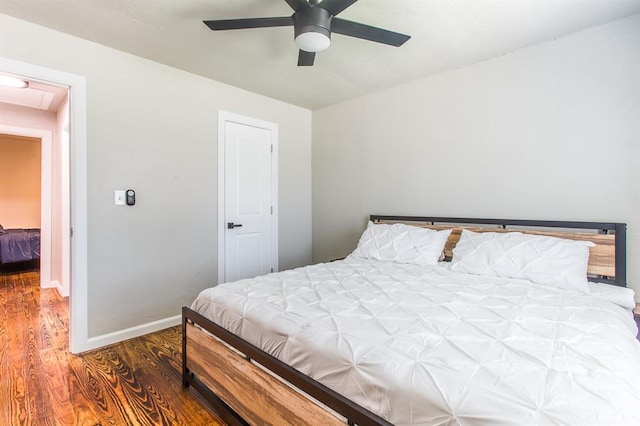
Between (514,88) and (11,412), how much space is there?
13.2 ft

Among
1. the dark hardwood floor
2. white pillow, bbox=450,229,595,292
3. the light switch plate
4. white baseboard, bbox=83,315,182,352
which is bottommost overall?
the dark hardwood floor

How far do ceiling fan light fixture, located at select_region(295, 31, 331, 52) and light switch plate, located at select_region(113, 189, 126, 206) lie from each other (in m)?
1.93

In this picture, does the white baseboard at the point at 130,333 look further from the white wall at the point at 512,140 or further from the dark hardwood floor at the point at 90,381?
the white wall at the point at 512,140

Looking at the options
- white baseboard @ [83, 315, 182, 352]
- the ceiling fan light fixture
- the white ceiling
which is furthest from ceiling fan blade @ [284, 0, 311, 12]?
white baseboard @ [83, 315, 182, 352]

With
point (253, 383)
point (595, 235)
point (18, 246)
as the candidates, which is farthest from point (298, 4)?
point (18, 246)

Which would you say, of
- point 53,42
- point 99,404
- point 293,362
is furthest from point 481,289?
point 53,42

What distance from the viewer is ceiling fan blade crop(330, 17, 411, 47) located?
1796 millimetres

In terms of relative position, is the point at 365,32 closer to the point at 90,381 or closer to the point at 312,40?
the point at 312,40

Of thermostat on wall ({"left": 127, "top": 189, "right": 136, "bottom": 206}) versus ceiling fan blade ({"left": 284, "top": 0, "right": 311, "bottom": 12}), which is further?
thermostat on wall ({"left": 127, "top": 189, "right": 136, "bottom": 206})

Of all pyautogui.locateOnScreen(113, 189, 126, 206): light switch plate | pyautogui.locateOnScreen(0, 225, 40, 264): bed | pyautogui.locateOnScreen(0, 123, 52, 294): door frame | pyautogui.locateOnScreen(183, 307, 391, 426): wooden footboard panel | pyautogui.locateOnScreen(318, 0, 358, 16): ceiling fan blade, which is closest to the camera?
pyautogui.locateOnScreen(183, 307, 391, 426): wooden footboard panel

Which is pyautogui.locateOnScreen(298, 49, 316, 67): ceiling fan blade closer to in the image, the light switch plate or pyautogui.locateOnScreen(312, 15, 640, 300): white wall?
pyautogui.locateOnScreen(312, 15, 640, 300): white wall

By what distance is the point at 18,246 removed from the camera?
4941mm

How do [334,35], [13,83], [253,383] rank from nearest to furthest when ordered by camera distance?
[253,383], [334,35], [13,83]

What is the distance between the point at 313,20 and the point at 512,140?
193 cm
